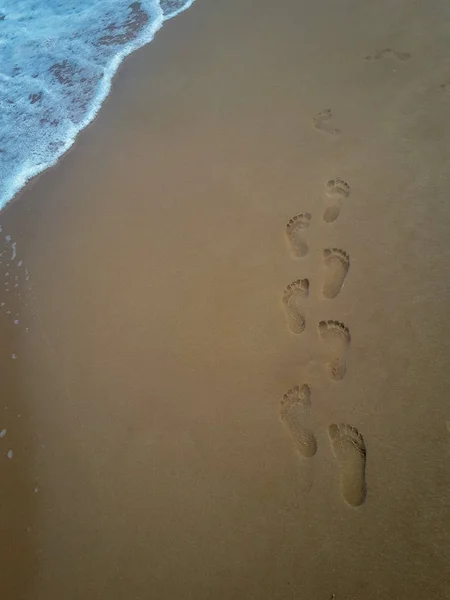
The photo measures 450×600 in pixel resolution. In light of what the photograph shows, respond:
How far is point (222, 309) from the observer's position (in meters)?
2.46

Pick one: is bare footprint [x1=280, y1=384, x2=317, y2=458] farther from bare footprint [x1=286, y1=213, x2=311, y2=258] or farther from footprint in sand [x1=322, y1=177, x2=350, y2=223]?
footprint in sand [x1=322, y1=177, x2=350, y2=223]

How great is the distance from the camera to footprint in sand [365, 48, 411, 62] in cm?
338

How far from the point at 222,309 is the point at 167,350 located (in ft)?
1.18

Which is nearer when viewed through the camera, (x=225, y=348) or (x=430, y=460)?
(x=430, y=460)

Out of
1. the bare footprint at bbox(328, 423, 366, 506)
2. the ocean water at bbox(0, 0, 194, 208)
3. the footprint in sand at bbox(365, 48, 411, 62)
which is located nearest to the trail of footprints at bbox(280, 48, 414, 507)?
the bare footprint at bbox(328, 423, 366, 506)

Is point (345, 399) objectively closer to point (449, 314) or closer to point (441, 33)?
point (449, 314)

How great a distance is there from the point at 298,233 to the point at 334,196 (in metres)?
0.34

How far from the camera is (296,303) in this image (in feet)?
7.73

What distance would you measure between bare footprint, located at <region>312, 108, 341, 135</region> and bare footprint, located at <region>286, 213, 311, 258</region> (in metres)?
0.76

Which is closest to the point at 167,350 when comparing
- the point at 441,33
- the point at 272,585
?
the point at 272,585

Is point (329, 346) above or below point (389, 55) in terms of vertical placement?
below

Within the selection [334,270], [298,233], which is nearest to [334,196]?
[298,233]

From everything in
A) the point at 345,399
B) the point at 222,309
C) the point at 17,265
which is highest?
the point at 17,265

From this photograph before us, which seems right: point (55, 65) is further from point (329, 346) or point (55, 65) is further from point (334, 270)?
point (329, 346)
